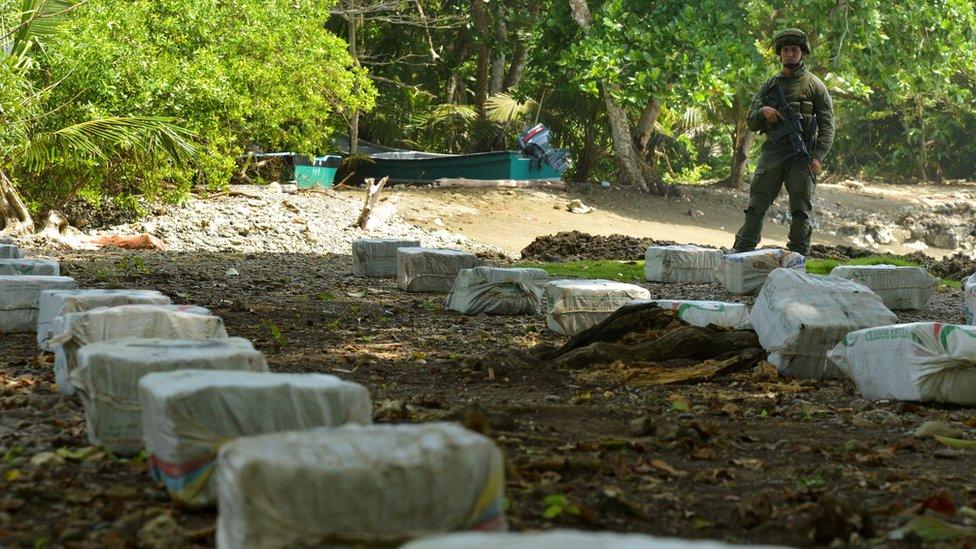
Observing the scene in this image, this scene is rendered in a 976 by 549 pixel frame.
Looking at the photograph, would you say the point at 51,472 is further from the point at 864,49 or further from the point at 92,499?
the point at 864,49

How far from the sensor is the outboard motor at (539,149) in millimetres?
24578

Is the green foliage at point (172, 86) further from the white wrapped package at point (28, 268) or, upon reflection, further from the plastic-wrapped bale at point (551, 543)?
the plastic-wrapped bale at point (551, 543)

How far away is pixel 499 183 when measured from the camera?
78.0 ft

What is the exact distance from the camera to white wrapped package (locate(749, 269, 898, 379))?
6.61 m

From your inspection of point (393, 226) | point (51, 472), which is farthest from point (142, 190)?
point (51, 472)

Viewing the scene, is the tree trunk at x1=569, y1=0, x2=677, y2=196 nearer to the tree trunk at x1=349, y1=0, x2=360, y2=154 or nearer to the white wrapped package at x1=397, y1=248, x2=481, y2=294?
the tree trunk at x1=349, y1=0, x2=360, y2=154

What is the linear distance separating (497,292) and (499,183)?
14.4 metres

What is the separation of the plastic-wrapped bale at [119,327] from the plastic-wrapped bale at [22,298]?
2.01 m

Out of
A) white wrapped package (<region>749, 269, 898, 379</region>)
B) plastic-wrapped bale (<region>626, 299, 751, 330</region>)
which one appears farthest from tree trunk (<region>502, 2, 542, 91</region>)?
white wrapped package (<region>749, 269, 898, 379</region>)

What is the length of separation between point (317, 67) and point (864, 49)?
9883 millimetres

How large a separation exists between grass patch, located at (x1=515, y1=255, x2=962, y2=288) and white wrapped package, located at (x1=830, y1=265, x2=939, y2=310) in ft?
6.03

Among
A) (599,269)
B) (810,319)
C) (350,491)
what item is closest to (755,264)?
(599,269)

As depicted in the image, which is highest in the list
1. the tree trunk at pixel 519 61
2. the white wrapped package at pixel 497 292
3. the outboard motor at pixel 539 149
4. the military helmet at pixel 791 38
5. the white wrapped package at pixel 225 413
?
the tree trunk at pixel 519 61

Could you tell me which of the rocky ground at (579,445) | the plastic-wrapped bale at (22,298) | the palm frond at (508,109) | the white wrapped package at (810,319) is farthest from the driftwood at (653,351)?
the palm frond at (508,109)
